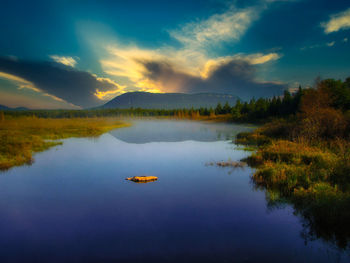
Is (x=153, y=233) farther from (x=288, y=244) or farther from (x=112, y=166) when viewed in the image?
(x=112, y=166)

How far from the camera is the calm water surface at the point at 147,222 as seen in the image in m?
6.50

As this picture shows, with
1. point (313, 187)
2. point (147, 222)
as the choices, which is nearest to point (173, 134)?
point (313, 187)

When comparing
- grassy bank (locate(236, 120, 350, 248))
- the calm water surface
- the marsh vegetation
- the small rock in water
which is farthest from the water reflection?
the calm water surface

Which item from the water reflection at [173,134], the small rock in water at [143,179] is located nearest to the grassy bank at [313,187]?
the small rock in water at [143,179]

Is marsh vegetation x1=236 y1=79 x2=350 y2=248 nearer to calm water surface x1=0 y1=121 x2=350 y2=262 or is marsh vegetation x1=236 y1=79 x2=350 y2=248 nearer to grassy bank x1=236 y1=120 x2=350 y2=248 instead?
grassy bank x1=236 y1=120 x2=350 y2=248

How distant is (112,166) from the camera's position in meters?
17.9

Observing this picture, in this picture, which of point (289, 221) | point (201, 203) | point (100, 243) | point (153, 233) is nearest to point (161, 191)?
point (201, 203)

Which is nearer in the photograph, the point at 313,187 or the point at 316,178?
the point at 313,187

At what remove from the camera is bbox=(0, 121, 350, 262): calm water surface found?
6500mm

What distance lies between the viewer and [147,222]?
8.36 metres

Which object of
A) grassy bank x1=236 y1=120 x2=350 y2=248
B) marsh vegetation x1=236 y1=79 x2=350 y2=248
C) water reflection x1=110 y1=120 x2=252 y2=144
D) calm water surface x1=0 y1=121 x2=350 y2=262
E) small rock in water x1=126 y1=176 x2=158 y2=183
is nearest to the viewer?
calm water surface x1=0 y1=121 x2=350 y2=262

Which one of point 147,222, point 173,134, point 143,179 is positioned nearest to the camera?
point 147,222

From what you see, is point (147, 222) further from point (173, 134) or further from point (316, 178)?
point (173, 134)

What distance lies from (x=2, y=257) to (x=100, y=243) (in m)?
2.95
